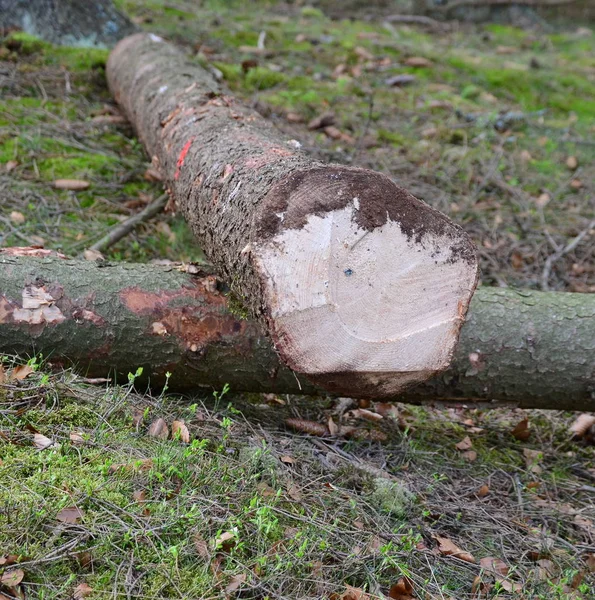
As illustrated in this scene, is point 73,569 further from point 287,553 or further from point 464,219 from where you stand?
point 464,219

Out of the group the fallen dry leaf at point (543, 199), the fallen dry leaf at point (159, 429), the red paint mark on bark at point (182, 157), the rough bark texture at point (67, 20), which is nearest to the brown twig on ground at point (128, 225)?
the red paint mark on bark at point (182, 157)

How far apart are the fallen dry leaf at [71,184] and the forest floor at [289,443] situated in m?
0.04

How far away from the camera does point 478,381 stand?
3.27 m

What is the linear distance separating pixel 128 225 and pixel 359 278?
2.57 m

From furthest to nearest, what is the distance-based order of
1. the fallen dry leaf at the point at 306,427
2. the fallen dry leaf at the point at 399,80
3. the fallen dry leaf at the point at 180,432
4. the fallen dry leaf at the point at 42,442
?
the fallen dry leaf at the point at 399,80 < the fallen dry leaf at the point at 306,427 < the fallen dry leaf at the point at 180,432 < the fallen dry leaf at the point at 42,442

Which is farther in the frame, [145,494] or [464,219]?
[464,219]

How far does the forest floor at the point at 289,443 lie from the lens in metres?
2.12

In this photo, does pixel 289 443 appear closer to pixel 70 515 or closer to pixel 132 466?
pixel 132 466

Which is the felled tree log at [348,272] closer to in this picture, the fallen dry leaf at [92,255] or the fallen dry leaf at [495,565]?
the fallen dry leaf at [495,565]

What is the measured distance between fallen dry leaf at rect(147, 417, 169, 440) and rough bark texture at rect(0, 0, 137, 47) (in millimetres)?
5108

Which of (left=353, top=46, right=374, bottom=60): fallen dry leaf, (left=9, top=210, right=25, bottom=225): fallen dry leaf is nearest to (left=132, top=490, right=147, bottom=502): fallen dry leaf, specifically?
(left=9, top=210, right=25, bottom=225): fallen dry leaf

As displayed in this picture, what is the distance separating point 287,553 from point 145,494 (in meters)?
0.51

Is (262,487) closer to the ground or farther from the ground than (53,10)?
closer to the ground

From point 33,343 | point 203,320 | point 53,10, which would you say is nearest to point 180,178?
point 203,320
